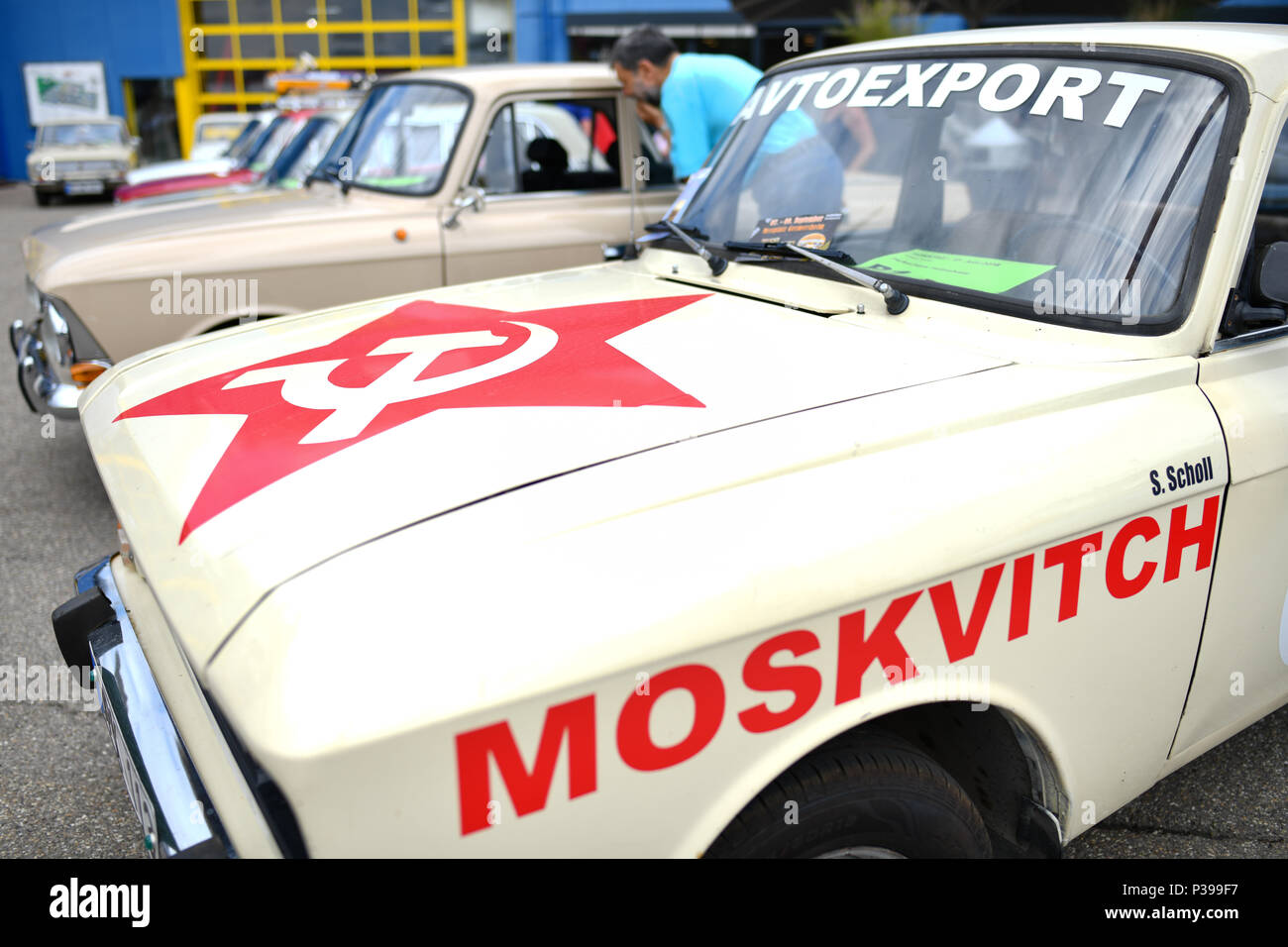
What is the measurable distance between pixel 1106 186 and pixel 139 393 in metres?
2.09

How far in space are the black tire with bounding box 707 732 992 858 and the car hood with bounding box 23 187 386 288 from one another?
3710 millimetres

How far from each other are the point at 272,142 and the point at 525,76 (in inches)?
232

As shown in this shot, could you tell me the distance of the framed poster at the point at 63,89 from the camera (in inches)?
1033

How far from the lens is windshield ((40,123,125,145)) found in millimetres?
20406

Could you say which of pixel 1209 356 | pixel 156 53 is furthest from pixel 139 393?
pixel 156 53

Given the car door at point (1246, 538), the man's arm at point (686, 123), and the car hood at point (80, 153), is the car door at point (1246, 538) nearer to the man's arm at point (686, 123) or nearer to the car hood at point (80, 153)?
the man's arm at point (686, 123)

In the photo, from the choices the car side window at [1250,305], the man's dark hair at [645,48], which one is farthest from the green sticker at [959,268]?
the man's dark hair at [645,48]

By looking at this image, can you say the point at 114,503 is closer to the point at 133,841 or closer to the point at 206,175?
the point at 133,841

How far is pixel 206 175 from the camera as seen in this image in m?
10.0

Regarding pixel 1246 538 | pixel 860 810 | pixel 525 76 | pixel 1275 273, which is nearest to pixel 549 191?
pixel 525 76

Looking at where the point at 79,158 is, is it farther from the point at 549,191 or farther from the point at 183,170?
the point at 549,191

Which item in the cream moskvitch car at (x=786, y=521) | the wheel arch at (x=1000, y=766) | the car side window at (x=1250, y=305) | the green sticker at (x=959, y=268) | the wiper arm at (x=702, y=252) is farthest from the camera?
the wiper arm at (x=702, y=252)

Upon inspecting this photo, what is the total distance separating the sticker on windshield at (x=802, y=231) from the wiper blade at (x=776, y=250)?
2 centimetres

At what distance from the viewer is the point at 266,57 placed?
24.7m
